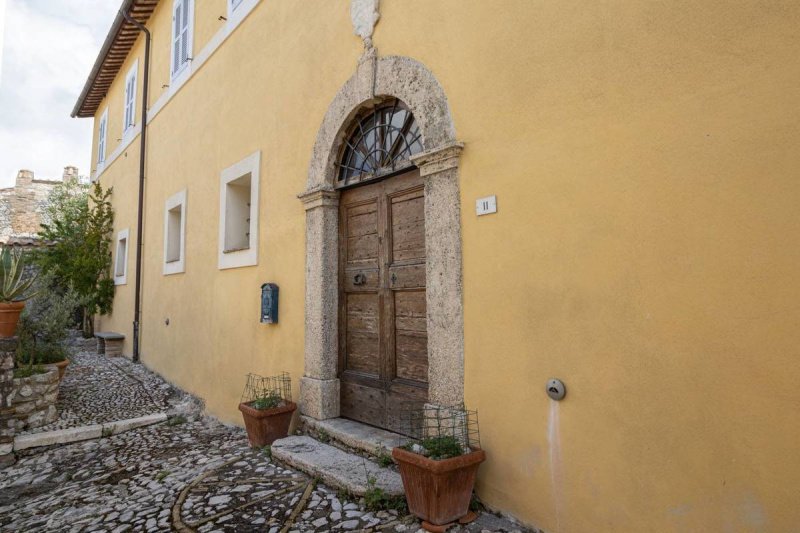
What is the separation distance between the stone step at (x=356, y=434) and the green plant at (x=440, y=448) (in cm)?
72

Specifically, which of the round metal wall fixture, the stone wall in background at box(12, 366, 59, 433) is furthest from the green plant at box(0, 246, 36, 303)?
the round metal wall fixture

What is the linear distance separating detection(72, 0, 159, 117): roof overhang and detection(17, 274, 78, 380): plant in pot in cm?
564

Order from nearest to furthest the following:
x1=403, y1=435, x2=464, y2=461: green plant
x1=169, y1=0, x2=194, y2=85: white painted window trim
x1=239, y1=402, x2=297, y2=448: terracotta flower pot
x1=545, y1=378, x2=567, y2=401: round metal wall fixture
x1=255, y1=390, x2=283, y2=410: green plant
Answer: x1=545, y1=378, x2=567, y2=401: round metal wall fixture, x1=403, y1=435, x2=464, y2=461: green plant, x1=239, y1=402, x2=297, y2=448: terracotta flower pot, x1=255, y1=390, x2=283, y2=410: green plant, x1=169, y1=0, x2=194, y2=85: white painted window trim

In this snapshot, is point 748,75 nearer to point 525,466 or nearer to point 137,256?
point 525,466

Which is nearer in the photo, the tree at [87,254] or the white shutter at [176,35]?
the white shutter at [176,35]

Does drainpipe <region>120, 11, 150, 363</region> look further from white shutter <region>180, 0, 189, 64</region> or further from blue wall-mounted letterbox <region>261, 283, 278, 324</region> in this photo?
blue wall-mounted letterbox <region>261, 283, 278, 324</region>

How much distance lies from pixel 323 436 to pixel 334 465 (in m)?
0.60

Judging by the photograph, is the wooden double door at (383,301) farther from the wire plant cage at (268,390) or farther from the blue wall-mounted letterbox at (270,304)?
the blue wall-mounted letterbox at (270,304)

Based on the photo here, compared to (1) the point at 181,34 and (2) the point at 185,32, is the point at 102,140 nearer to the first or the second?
(1) the point at 181,34

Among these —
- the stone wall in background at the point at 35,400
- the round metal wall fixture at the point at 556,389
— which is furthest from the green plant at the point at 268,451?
the stone wall in background at the point at 35,400

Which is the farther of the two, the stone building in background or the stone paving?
the stone building in background

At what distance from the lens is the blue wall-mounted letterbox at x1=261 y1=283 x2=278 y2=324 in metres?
4.60

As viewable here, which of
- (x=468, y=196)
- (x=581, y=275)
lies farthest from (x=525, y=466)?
(x=468, y=196)

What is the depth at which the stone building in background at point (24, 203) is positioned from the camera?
18.4m
